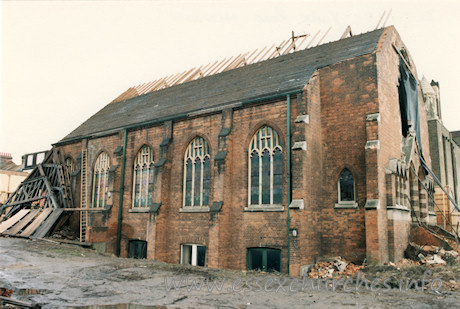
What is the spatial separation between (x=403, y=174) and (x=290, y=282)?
6801 millimetres

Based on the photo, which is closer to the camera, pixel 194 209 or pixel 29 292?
pixel 29 292

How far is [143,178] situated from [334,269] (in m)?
10.7

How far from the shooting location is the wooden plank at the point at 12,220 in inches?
840

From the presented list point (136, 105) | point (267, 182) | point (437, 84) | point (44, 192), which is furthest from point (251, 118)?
point (437, 84)

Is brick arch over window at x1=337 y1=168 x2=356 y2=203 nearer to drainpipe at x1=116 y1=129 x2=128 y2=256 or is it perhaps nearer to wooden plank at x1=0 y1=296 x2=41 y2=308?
wooden plank at x1=0 y1=296 x2=41 y2=308

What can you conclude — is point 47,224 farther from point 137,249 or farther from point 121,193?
point 137,249

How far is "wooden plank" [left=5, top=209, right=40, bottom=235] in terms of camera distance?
68.2ft

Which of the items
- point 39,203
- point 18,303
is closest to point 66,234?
point 39,203

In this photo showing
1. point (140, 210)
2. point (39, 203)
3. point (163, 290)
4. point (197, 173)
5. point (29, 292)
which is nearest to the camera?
point (29, 292)

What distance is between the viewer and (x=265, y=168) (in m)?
15.9

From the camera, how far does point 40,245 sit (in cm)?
1816

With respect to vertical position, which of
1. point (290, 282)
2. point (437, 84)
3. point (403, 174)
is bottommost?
point (290, 282)

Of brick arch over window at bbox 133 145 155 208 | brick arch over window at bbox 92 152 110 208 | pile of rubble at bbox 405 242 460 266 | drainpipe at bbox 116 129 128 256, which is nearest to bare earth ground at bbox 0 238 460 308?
pile of rubble at bbox 405 242 460 266

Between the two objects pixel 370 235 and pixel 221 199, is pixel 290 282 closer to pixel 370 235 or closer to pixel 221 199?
pixel 370 235
